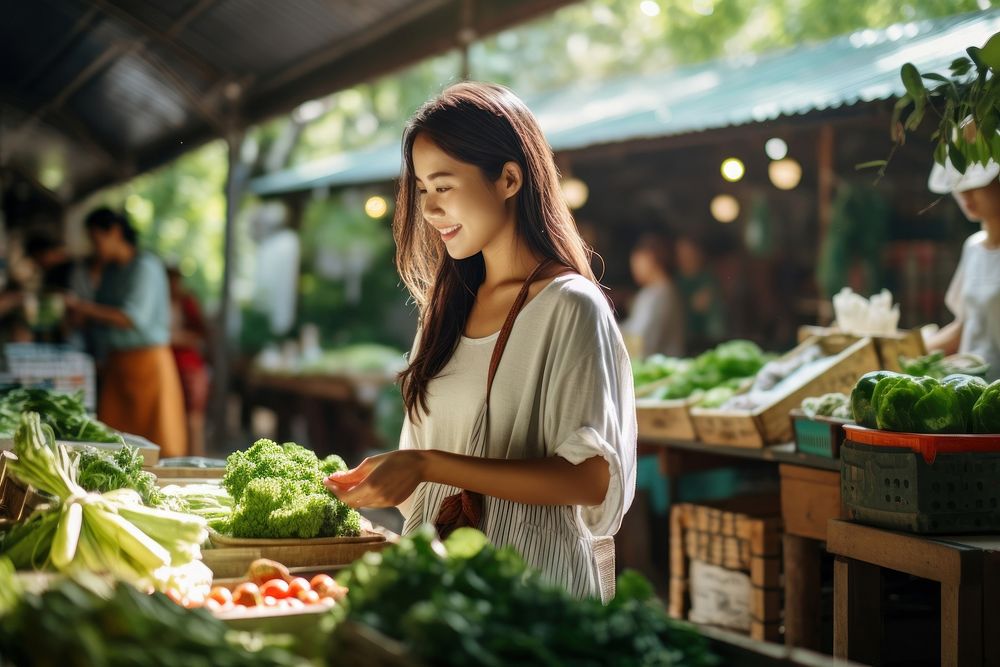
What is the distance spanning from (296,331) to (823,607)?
13.8 metres

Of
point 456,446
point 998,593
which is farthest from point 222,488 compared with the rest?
point 998,593

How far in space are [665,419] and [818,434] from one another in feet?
5.03

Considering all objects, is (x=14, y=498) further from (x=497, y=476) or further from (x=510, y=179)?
(x=510, y=179)

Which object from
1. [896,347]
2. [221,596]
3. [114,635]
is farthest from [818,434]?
[114,635]

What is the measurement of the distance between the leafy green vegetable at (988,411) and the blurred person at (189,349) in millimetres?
9655

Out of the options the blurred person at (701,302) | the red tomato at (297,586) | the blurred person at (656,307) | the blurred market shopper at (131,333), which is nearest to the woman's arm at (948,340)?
the blurred person at (656,307)

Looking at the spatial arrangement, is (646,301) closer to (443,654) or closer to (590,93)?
(590,93)

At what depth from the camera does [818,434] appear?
17.1 feet

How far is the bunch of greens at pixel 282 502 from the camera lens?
317 cm

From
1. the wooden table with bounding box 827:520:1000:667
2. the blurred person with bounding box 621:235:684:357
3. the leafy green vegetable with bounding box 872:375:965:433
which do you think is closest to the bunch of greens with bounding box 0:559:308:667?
the wooden table with bounding box 827:520:1000:667

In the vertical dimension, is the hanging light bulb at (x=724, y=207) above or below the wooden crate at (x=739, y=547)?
above

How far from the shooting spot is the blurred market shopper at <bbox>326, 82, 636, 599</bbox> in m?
2.76

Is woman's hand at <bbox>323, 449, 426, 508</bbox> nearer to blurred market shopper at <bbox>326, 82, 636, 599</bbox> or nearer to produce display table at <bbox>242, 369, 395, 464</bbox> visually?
blurred market shopper at <bbox>326, 82, 636, 599</bbox>

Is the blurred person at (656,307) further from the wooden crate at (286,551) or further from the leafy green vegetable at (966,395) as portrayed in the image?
the wooden crate at (286,551)
